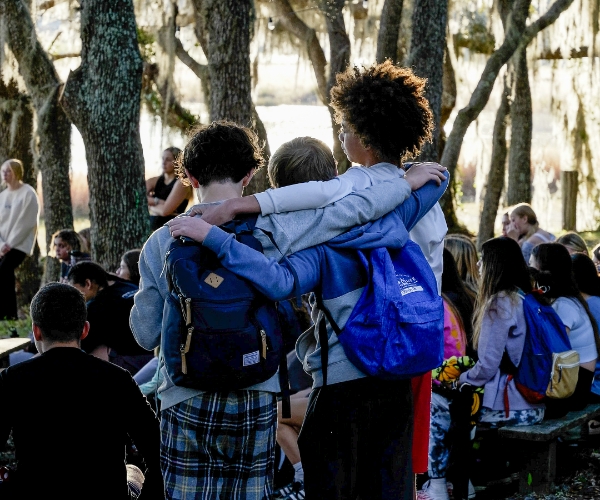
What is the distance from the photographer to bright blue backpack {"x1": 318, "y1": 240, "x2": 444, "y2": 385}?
300cm

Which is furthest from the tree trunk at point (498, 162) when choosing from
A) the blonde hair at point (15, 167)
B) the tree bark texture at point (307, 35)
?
the blonde hair at point (15, 167)

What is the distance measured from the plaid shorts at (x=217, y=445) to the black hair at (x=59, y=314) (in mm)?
579

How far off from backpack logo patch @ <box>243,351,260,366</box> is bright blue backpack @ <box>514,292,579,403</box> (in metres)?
2.78

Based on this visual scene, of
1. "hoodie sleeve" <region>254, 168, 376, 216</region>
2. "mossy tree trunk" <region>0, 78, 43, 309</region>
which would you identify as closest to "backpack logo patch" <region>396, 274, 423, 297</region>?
"hoodie sleeve" <region>254, 168, 376, 216</region>

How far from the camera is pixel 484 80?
36.0 feet

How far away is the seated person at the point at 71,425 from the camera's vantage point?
3.33 metres

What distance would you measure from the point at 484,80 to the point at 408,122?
8.04 metres

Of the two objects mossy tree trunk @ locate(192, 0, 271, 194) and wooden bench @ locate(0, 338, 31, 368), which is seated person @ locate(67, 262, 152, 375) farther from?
mossy tree trunk @ locate(192, 0, 271, 194)

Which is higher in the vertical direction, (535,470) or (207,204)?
(207,204)

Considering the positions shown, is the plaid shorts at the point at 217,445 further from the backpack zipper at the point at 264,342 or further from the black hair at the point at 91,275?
the black hair at the point at 91,275

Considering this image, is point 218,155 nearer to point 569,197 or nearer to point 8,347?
point 8,347

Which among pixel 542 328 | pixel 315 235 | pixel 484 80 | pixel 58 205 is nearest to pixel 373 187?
pixel 315 235

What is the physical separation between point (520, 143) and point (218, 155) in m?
11.9

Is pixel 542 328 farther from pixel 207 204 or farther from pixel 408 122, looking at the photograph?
pixel 207 204
